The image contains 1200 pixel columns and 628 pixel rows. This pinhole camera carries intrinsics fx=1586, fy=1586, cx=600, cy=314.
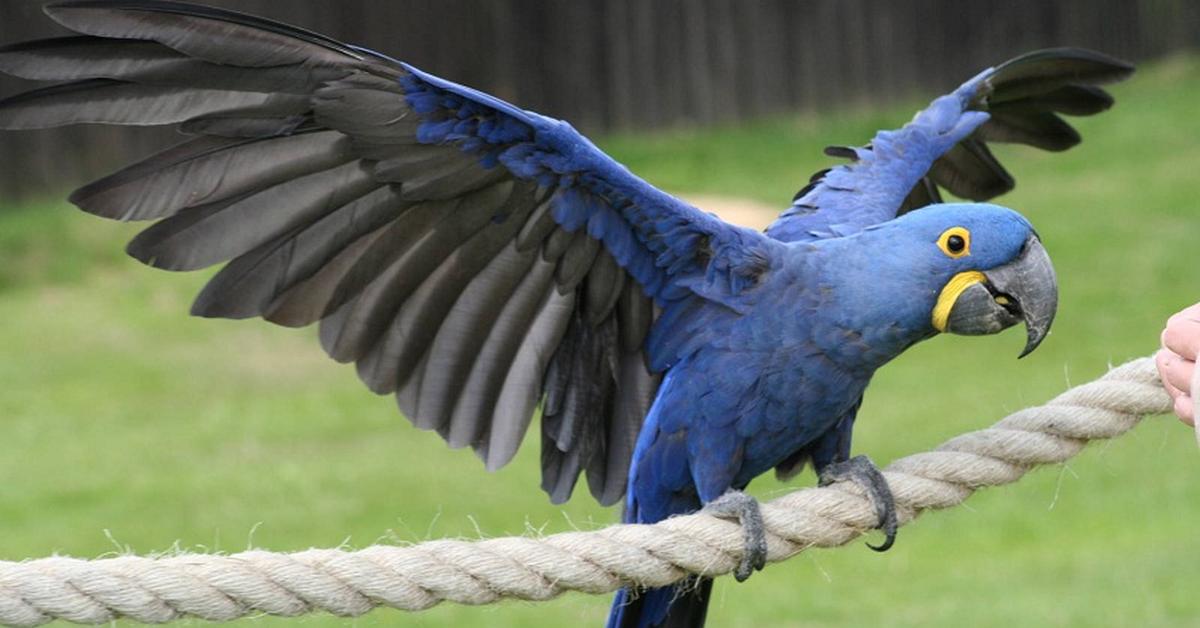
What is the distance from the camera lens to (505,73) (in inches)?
455

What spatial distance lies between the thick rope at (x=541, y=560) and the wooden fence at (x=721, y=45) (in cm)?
868

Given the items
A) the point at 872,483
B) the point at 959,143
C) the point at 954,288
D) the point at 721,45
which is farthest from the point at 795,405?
the point at 721,45

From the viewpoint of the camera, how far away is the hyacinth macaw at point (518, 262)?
2842 mm

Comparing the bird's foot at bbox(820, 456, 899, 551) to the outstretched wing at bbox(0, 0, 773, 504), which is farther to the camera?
the bird's foot at bbox(820, 456, 899, 551)

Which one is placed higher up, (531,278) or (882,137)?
(882,137)

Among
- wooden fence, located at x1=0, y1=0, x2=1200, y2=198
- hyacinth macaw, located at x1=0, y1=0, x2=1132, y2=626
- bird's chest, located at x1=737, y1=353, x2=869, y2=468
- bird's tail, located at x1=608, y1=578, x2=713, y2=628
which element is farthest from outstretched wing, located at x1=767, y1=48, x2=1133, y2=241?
wooden fence, located at x1=0, y1=0, x2=1200, y2=198

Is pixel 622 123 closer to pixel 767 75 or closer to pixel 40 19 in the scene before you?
pixel 767 75

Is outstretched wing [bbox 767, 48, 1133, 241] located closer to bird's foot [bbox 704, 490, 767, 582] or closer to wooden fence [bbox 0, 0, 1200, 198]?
bird's foot [bbox 704, 490, 767, 582]

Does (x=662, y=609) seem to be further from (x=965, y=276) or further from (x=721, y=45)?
(x=721, y=45)

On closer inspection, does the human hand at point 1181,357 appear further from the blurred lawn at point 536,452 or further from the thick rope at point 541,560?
the blurred lawn at point 536,452

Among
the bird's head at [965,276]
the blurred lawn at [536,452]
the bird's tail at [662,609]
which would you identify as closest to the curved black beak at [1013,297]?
the bird's head at [965,276]

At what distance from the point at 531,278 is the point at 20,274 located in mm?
7532

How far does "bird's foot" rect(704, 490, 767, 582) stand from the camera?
2.90 m

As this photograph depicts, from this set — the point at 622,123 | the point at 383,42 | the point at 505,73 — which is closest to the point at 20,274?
the point at 383,42
